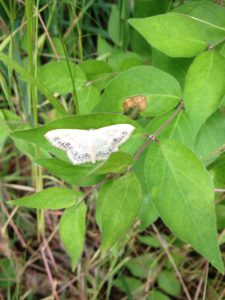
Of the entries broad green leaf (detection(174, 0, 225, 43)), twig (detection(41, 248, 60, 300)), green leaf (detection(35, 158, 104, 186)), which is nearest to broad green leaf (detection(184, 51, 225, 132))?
broad green leaf (detection(174, 0, 225, 43))

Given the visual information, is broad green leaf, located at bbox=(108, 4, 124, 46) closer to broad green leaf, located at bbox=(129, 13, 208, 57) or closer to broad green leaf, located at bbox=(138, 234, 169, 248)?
broad green leaf, located at bbox=(129, 13, 208, 57)

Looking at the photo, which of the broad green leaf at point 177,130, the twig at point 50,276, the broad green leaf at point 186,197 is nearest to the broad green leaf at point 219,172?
the broad green leaf at point 177,130

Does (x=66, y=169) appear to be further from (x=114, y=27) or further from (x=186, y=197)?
(x=114, y=27)

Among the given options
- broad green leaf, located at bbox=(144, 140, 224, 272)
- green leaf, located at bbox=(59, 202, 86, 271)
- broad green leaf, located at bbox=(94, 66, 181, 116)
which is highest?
broad green leaf, located at bbox=(94, 66, 181, 116)

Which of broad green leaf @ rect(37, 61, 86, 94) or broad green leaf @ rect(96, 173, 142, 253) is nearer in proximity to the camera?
→ broad green leaf @ rect(96, 173, 142, 253)

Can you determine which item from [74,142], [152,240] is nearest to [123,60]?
[74,142]

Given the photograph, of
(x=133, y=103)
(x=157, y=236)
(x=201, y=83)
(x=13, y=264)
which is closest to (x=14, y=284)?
(x=13, y=264)
